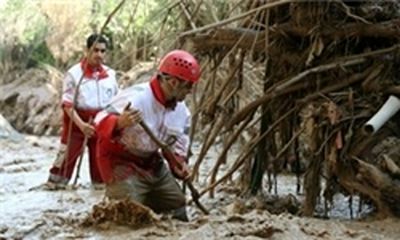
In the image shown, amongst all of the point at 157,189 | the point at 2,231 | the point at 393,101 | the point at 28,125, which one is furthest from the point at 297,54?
the point at 28,125

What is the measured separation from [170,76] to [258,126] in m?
1.65

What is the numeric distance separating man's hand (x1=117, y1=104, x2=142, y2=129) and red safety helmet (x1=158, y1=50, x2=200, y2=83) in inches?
11.6

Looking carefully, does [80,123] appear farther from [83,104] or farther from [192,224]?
[192,224]

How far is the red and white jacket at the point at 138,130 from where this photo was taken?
4367 millimetres

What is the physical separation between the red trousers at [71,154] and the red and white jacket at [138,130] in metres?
2.13

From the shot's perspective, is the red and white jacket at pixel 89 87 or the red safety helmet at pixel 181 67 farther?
the red and white jacket at pixel 89 87

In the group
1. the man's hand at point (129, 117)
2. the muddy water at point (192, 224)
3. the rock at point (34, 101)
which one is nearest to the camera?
the muddy water at point (192, 224)

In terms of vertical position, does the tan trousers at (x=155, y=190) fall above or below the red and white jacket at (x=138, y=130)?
below

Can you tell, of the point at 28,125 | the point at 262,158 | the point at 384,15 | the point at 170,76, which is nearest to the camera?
the point at 170,76

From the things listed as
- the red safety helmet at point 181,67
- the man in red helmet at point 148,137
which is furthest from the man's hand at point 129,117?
the red safety helmet at point 181,67

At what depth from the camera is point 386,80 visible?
4.57 m

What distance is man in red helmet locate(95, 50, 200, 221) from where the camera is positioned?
4.30 meters

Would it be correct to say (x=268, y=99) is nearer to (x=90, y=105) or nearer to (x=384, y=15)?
(x=384, y=15)

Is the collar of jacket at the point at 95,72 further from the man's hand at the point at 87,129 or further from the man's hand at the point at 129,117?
the man's hand at the point at 129,117
